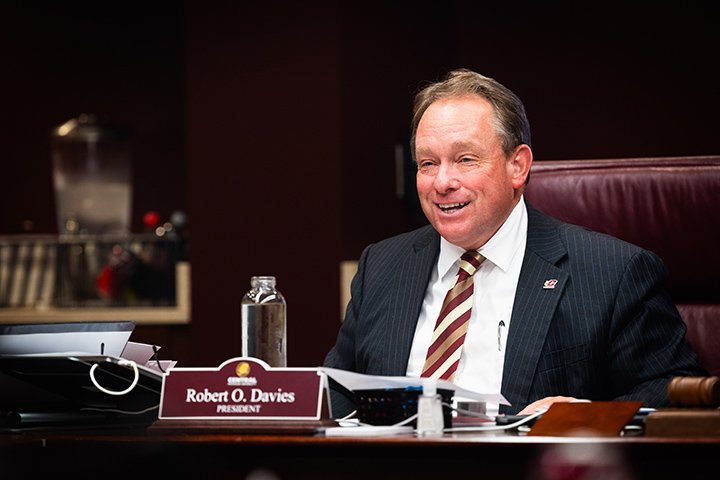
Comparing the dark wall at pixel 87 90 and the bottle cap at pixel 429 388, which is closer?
the bottle cap at pixel 429 388

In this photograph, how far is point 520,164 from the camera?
2.20 meters

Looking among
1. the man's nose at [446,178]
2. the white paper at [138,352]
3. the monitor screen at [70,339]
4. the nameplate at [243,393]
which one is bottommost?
the nameplate at [243,393]

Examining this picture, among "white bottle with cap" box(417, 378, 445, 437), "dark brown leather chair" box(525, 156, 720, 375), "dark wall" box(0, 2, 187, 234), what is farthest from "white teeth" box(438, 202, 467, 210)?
"dark wall" box(0, 2, 187, 234)

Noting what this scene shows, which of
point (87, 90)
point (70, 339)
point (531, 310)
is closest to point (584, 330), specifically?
point (531, 310)

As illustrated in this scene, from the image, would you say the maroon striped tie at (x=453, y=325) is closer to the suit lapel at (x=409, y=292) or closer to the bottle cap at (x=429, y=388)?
the suit lapel at (x=409, y=292)

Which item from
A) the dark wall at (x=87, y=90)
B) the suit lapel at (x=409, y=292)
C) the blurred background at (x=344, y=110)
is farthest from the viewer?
A: the dark wall at (x=87, y=90)

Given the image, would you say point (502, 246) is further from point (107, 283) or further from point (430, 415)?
point (107, 283)

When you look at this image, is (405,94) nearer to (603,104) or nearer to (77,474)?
(603,104)

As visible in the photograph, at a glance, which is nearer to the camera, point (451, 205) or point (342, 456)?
point (342, 456)

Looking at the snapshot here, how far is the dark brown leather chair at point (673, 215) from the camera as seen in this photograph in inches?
84.6

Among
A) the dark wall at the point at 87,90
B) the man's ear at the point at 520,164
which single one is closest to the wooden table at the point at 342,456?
the man's ear at the point at 520,164

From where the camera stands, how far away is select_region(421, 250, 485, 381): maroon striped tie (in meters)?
2.04

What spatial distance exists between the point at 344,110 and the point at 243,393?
2647 mm

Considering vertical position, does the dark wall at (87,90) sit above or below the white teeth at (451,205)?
above
